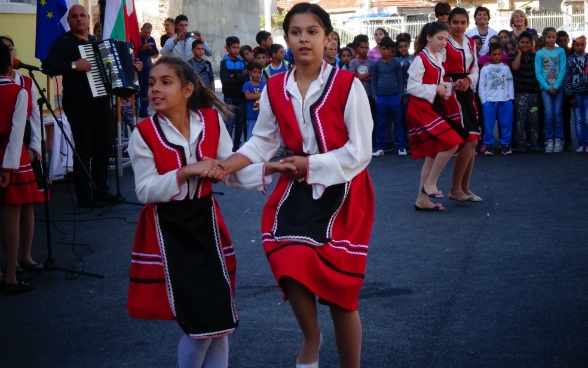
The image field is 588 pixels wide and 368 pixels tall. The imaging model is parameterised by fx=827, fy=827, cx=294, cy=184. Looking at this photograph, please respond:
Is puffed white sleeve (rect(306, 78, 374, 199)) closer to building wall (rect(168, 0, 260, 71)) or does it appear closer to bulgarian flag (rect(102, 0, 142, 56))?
bulgarian flag (rect(102, 0, 142, 56))

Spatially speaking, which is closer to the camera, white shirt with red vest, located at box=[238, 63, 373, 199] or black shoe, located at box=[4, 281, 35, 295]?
white shirt with red vest, located at box=[238, 63, 373, 199]

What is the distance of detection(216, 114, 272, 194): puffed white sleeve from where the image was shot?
356cm

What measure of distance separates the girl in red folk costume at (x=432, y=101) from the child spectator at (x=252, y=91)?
4.77m

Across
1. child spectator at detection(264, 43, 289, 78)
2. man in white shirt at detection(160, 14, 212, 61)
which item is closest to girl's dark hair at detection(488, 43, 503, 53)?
child spectator at detection(264, 43, 289, 78)

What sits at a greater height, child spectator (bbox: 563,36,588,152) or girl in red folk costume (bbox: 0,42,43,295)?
child spectator (bbox: 563,36,588,152)

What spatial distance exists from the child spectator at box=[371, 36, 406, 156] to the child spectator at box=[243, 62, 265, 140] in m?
1.69

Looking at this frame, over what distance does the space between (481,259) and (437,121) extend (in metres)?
1.84

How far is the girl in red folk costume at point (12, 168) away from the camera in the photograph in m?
5.35

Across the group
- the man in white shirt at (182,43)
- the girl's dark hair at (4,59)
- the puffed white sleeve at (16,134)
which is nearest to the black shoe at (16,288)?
the puffed white sleeve at (16,134)

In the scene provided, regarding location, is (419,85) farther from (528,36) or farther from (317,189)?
(528,36)

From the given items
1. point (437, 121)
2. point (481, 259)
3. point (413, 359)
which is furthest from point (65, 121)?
point (413, 359)

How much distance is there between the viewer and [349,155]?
11.4ft

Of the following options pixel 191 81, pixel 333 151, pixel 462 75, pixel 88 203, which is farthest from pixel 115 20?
pixel 333 151

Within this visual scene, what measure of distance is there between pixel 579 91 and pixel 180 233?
29.8 feet
